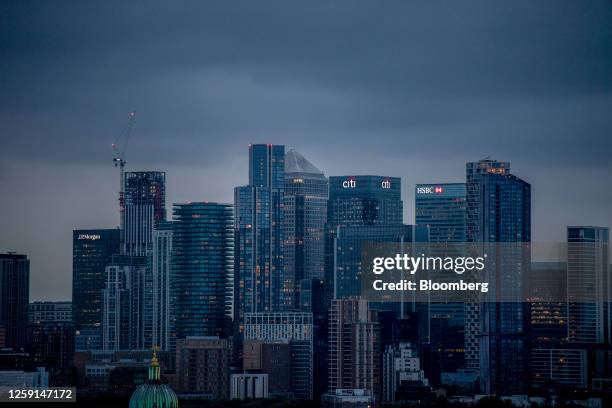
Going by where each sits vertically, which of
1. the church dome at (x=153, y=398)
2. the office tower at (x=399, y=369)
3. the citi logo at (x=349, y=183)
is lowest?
the church dome at (x=153, y=398)

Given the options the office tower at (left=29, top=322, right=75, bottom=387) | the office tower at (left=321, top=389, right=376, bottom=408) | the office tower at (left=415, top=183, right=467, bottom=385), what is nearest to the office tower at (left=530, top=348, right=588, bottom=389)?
the office tower at (left=415, top=183, right=467, bottom=385)

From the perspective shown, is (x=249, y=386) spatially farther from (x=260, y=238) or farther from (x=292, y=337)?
(x=260, y=238)

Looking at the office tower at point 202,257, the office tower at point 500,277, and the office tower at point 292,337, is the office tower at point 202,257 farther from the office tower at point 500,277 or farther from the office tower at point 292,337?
the office tower at point 500,277

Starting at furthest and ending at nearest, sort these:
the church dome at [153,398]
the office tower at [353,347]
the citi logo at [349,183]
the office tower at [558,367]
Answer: the citi logo at [349,183]
the office tower at [353,347]
the office tower at [558,367]
the church dome at [153,398]

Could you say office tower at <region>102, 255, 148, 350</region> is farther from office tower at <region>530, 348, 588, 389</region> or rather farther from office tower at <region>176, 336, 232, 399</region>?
office tower at <region>530, 348, 588, 389</region>

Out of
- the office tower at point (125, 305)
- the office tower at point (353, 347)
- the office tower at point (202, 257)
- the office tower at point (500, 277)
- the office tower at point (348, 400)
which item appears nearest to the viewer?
the office tower at point (348, 400)

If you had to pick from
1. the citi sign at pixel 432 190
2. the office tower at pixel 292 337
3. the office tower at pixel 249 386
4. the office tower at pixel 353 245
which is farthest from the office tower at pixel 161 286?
the citi sign at pixel 432 190
